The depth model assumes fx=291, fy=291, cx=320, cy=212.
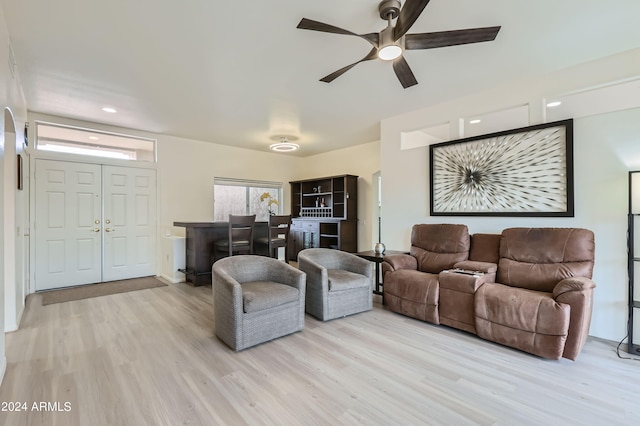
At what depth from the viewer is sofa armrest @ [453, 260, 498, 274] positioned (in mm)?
3084

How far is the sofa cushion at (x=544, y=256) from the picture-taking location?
275 cm

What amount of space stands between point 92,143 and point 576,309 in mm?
6930

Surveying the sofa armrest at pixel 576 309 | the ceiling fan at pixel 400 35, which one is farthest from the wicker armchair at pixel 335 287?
the ceiling fan at pixel 400 35

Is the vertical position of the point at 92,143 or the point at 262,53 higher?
the point at 262,53

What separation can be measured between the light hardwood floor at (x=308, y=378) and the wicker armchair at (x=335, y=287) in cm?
24

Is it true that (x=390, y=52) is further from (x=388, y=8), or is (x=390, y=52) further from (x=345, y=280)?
(x=345, y=280)

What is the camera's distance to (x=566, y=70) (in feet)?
10.1

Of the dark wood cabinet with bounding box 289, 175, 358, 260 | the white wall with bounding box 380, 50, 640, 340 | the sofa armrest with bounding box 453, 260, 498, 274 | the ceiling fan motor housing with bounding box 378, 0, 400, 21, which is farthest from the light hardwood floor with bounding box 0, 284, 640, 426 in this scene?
the dark wood cabinet with bounding box 289, 175, 358, 260

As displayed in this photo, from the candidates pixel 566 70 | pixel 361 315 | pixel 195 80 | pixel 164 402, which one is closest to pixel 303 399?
pixel 164 402

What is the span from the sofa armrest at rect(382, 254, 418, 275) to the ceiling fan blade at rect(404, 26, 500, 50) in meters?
2.36

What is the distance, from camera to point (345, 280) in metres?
3.43

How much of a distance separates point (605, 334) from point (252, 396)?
337cm

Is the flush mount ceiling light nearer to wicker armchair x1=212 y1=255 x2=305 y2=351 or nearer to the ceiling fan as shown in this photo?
wicker armchair x1=212 y1=255 x2=305 y2=351

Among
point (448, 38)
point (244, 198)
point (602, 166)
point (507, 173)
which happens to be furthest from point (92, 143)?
point (602, 166)
